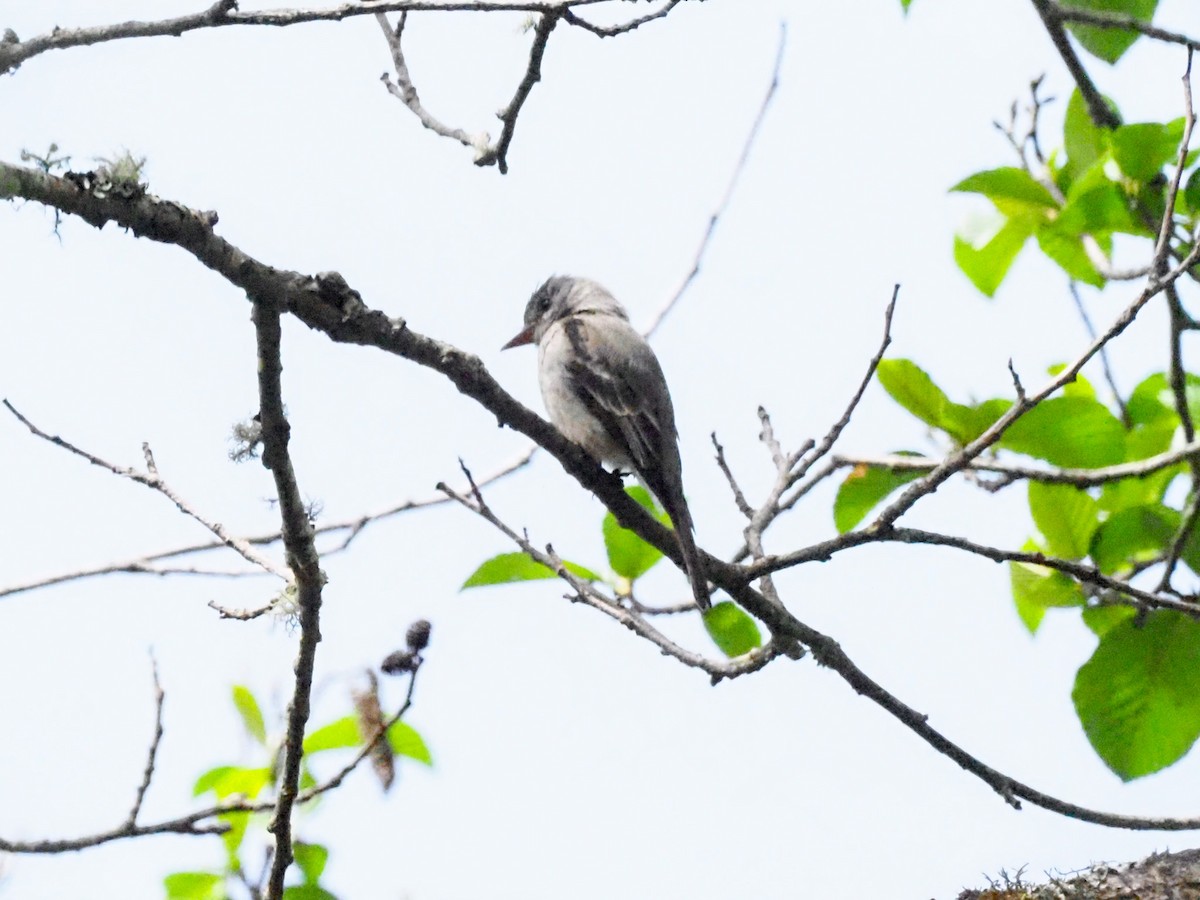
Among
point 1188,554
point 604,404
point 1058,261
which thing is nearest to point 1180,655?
point 1188,554

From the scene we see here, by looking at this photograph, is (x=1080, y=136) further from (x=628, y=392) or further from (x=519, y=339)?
(x=519, y=339)

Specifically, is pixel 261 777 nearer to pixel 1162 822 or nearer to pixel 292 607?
pixel 292 607

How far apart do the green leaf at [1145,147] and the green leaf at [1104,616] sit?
1.49 meters

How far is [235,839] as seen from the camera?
3.95 metres

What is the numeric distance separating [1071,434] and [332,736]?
2.54 metres

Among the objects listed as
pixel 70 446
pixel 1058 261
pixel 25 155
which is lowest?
pixel 25 155

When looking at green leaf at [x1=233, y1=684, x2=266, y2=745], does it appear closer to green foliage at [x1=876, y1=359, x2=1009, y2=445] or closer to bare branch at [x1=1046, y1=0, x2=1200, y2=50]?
green foliage at [x1=876, y1=359, x2=1009, y2=445]

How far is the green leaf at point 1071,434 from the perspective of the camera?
4.12 m

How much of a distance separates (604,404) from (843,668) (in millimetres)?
1992

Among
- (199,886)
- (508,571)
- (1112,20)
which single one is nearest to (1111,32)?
(1112,20)

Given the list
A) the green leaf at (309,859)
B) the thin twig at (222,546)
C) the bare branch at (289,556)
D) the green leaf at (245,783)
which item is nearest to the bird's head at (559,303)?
the thin twig at (222,546)

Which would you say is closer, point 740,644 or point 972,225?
point 740,644

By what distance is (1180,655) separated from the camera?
402 centimetres

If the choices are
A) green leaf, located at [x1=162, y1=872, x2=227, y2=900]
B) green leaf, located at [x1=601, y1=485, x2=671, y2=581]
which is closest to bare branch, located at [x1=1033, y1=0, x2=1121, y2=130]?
green leaf, located at [x1=601, y1=485, x2=671, y2=581]
